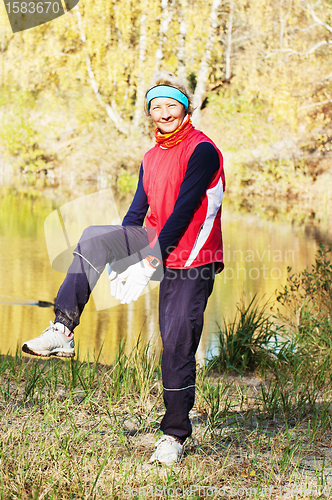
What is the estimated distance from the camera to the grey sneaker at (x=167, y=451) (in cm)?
254

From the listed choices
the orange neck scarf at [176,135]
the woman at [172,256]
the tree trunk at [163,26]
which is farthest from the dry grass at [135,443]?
the tree trunk at [163,26]

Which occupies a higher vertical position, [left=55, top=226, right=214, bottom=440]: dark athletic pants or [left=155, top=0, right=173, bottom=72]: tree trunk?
[left=155, top=0, right=173, bottom=72]: tree trunk

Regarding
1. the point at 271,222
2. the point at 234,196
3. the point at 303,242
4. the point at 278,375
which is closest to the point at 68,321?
the point at 278,375

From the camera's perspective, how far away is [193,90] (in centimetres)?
1972

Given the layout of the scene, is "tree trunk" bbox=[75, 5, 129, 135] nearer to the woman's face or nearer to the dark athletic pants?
the woman's face

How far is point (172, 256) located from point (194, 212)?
232 millimetres

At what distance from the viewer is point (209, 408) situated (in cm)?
342

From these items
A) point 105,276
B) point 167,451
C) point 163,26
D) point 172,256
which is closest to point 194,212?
point 172,256

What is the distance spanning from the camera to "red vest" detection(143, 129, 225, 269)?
2635 mm

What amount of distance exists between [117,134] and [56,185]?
299cm

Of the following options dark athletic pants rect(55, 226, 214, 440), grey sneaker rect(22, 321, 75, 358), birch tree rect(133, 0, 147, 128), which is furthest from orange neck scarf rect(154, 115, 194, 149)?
birch tree rect(133, 0, 147, 128)

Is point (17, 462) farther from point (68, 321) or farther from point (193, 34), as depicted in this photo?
point (193, 34)

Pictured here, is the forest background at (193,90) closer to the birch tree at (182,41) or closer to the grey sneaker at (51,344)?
the birch tree at (182,41)

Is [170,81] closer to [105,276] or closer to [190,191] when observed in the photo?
[190,191]
